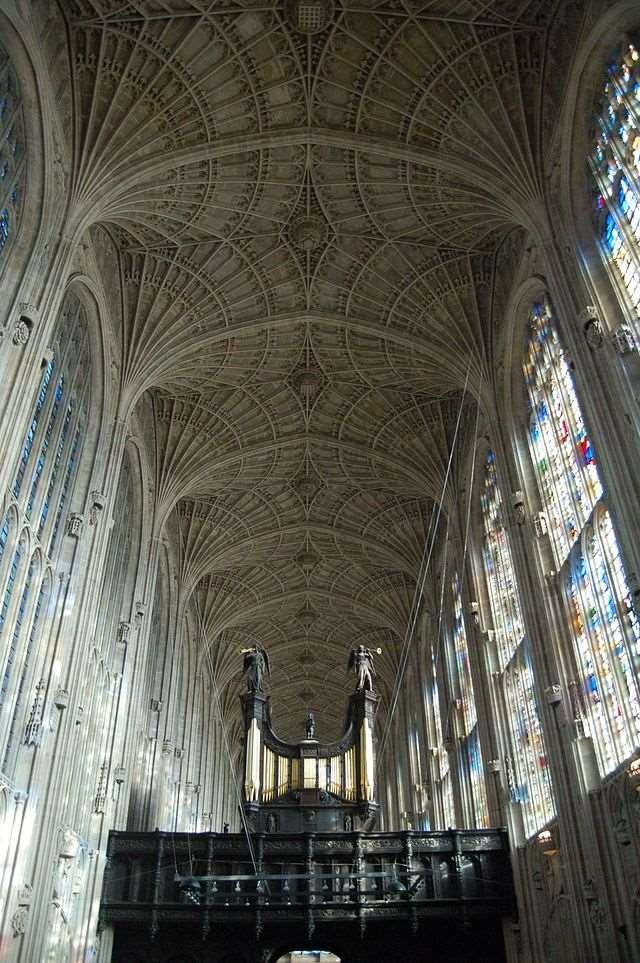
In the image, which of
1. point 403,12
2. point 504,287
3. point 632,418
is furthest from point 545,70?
point 632,418

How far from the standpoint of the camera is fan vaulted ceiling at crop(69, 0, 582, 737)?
20422mm

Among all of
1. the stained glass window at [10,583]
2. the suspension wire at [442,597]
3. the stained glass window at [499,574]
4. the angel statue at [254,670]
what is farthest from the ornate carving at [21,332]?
the angel statue at [254,670]

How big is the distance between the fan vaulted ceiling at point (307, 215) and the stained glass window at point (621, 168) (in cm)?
231

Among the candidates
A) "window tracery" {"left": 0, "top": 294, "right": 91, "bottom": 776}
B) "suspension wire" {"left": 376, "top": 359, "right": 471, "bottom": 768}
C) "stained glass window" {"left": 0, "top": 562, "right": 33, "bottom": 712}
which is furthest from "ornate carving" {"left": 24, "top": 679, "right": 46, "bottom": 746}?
"suspension wire" {"left": 376, "top": 359, "right": 471, "bottom": 768}

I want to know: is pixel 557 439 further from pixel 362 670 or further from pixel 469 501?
pixel 362 670

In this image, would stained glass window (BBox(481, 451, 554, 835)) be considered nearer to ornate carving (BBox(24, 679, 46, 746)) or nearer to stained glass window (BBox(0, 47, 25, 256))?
ornate carving (BBox(24, 679, 46, 746))

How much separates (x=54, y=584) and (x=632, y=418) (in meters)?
14.6

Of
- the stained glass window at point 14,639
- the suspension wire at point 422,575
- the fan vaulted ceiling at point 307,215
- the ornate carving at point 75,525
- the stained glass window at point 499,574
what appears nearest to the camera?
the stained glass window at point 14,639

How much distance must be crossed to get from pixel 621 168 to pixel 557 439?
23.2 feet

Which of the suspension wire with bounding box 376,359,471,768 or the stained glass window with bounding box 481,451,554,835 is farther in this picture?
the suspension wire with bounding box 376,359,471,768

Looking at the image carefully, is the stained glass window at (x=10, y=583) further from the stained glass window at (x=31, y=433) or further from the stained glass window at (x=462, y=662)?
the stained glass window at (x=462, y=662)

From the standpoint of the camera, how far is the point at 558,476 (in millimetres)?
21391

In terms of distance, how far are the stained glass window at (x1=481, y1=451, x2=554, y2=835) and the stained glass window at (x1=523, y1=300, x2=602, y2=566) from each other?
271 cm

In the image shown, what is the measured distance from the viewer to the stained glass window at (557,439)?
19.6 m
